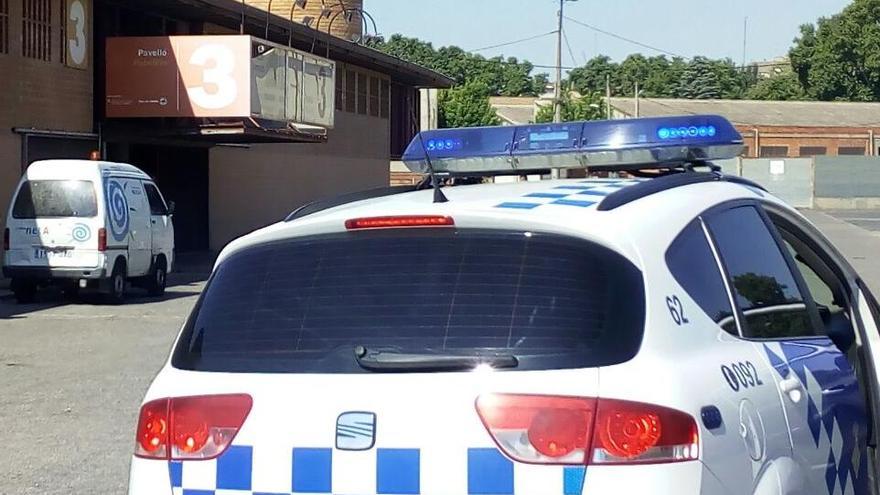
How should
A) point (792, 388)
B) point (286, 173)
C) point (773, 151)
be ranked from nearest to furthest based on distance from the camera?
point (792, 388) < point (286, 173) < point (773, 151)

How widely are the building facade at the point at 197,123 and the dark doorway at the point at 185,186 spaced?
25 mm

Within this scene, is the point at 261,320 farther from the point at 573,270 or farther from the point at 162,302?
the point at 162,302

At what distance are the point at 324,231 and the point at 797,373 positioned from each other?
1.65 m

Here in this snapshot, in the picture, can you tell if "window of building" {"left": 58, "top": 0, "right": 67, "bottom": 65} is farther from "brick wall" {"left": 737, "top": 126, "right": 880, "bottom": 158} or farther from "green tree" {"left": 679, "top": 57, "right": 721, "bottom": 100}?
"green tree" {"left": 679, "top": 57, "right": 721, "bottom": 100}

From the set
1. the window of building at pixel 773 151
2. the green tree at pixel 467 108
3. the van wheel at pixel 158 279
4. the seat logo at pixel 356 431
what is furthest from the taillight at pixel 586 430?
the window of building at pixel 773 151

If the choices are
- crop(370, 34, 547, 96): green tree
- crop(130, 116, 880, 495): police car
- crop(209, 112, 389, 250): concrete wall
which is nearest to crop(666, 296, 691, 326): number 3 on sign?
crop(130, 116, 880, 495): police car

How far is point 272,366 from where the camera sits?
12.4 feet

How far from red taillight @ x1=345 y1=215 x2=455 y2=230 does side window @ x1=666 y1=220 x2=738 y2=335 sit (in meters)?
0.67

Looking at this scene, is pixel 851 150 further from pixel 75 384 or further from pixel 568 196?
pixel 568 196

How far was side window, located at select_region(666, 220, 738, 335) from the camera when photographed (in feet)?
12.6

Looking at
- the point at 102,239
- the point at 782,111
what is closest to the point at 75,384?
the point at 102,239

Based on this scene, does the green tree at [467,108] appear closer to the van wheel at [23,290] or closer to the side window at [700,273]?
the van wheel at [23,290]

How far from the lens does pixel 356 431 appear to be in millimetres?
3514

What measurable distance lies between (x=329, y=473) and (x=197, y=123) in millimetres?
24095
